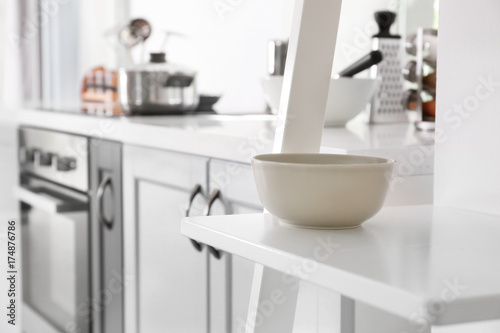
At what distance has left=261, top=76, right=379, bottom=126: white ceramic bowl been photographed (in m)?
1.44

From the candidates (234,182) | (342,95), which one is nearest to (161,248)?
(234,182)

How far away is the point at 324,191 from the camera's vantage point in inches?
26.8

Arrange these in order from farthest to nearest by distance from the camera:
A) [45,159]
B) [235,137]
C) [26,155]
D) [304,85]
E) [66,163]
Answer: [26,155]
[45,159]
[66,163]
[235,137]
[304,85]

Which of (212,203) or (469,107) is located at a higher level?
(469,107)

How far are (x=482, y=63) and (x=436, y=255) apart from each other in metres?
0.39

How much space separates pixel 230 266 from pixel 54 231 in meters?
1.02

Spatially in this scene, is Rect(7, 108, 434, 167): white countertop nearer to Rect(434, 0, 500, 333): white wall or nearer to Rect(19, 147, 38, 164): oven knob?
Rect(434, 0, 500, 333): white wall

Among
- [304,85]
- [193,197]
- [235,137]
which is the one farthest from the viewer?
[193,197]

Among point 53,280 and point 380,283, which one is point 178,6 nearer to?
point 53,280

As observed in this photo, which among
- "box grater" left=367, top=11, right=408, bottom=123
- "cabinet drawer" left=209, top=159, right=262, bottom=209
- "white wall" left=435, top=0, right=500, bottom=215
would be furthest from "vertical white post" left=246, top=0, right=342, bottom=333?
"box grater" left=367, top=11, right=408, bottom=123

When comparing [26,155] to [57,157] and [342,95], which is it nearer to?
[57,157]

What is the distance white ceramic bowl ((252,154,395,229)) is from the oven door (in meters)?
→ 1.35

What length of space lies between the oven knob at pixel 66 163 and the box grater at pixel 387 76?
885mm

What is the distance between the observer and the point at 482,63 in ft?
2.98
